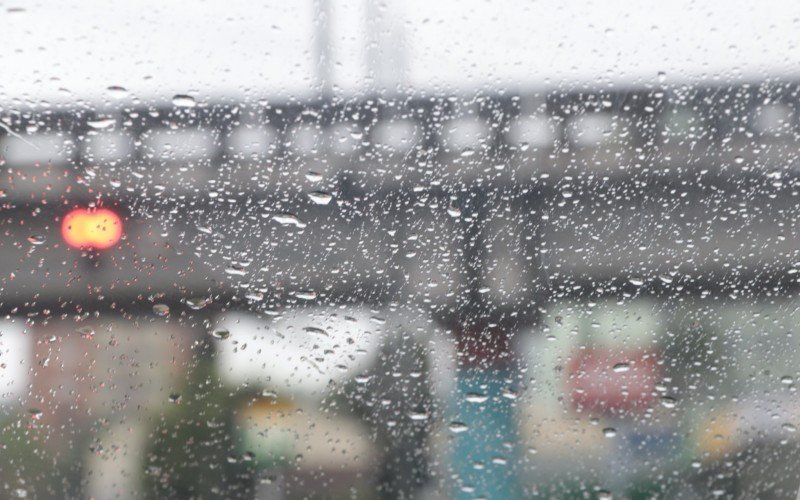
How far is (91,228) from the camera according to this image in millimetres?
1492

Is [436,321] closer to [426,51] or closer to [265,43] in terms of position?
[426,51]

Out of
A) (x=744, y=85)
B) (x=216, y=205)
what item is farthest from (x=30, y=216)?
(x=744, y=85)

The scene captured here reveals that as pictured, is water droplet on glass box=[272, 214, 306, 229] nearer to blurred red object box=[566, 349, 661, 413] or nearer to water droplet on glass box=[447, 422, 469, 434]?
water droplet on glass box=[447, 422, 469, 434]

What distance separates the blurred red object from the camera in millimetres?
1579

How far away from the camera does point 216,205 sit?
1.51 m

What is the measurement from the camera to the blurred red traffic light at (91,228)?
1.49 m

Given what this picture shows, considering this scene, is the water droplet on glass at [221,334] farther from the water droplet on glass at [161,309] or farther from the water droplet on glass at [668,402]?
the water droplet on glass at [668,402]

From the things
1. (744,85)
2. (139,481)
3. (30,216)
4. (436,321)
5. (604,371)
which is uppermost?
(744,85)

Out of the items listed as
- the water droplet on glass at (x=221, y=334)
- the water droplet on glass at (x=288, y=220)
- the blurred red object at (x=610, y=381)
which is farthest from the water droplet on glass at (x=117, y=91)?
the blurred red object at (x=610, y=381)

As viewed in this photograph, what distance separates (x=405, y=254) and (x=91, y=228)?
635mm

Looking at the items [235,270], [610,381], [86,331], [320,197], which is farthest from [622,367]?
[86,331]

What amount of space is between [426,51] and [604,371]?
0.77 metres

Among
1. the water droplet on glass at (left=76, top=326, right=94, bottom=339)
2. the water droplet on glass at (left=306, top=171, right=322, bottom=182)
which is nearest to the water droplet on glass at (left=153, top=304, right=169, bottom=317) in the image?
the water droplet on glass at (left=76, top=326, right=94, bottom=339)

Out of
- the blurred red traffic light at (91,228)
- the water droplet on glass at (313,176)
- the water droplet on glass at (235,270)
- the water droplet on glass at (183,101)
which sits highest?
the water droplet on glass at (183,101)
